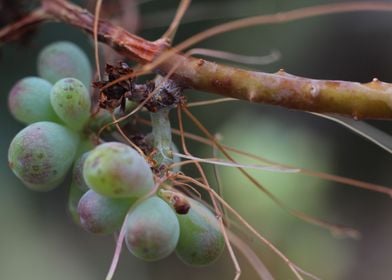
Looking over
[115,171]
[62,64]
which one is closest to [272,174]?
[62,64]

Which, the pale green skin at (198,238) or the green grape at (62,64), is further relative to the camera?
the green grape at (62,64)

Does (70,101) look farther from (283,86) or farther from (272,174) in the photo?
(272,174)

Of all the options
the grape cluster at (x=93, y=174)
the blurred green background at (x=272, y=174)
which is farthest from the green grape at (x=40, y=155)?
the blurred green background at (x=272, y=174)

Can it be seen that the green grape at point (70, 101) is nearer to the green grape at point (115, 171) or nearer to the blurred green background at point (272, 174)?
the green grape at point (115, 171)

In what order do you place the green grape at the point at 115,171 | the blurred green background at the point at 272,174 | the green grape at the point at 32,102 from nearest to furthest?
the green grape at the point at 115,171 < the green grape at the point at 32,102 < the blurred green background at the point at 272,174

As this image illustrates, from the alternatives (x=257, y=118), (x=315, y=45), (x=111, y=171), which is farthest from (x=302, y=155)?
(x=111, y=171)

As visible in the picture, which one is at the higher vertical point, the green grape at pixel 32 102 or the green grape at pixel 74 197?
the green grape at pixel 32 102
